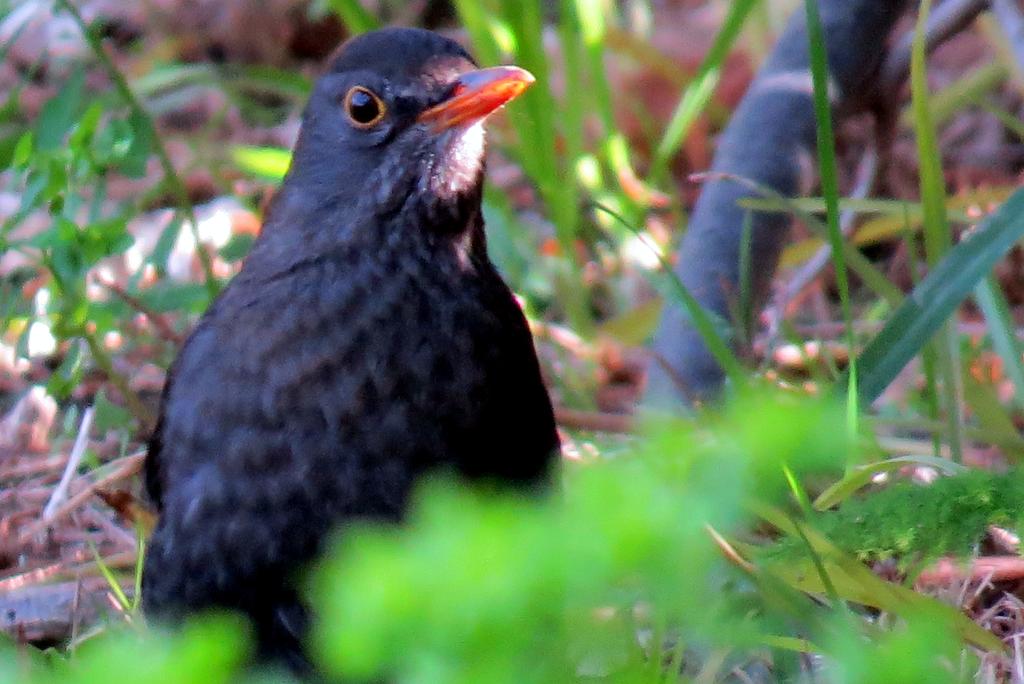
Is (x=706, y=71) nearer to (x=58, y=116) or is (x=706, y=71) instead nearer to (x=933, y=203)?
(x=933, y=203)

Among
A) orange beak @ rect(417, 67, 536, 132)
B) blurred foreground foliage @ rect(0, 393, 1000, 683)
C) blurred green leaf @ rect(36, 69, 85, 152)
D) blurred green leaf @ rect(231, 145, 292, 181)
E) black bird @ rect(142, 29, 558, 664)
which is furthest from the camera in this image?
blurred green leaf @ rect(231, 145, 292, 181)

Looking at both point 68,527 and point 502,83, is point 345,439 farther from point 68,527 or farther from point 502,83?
point 68,527

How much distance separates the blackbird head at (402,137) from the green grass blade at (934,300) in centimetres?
74

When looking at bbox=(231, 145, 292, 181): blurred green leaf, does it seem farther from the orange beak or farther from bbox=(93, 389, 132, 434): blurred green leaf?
the orange beak

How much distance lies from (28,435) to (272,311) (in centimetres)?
139

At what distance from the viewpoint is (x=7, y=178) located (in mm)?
4941

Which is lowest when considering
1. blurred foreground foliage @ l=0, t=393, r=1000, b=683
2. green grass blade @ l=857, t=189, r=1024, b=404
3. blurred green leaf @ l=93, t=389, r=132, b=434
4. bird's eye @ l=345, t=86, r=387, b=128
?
blurred green leaf @ l=93, t=389, r=132, b=434

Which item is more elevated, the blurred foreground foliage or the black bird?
the blurred foreground foliage

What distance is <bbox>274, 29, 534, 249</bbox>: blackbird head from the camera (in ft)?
8.61

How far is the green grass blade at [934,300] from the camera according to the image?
243 centimetres

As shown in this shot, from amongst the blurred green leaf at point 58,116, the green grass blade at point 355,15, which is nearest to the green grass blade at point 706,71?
the green grass blade at point 355,15

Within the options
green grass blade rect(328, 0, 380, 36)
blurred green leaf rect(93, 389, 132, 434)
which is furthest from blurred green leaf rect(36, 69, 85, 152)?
green grass blade rect(328, 0, 380, 36)

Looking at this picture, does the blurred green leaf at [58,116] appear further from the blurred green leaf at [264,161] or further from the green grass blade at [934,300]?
the green grass blade at [934,300]

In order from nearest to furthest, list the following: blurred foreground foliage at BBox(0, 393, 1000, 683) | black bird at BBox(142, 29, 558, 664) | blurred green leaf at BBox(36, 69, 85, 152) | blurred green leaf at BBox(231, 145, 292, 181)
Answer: blurred foreground foliage at BBox(0, 393, 1000, 683), black bird at BBox(142, 29, 558, 664), blurred green leaf at BBox(36, 69, 85, 152), blurred green leaf at BBox(231, 145, 292, 181)
